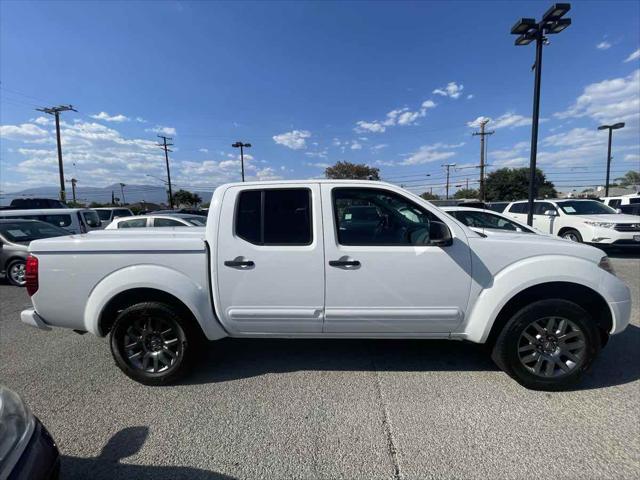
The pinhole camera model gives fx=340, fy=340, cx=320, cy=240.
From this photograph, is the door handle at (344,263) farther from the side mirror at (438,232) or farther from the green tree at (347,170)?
the green tree at (347,170)

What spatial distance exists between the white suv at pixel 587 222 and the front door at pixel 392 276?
8497 millimetres

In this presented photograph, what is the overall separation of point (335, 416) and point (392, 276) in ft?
3.95

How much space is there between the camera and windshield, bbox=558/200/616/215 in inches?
422

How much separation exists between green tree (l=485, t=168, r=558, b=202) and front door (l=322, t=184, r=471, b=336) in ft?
221

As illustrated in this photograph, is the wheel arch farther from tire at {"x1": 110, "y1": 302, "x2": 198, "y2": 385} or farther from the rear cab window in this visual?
tire at {"x1": 110, "y1": 302, "x2": 198, "y2": 385}

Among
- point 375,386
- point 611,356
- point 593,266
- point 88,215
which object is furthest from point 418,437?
point 88,215

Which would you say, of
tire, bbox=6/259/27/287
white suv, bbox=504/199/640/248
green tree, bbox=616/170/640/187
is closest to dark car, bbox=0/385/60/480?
tire, bbox=6/259/27/287

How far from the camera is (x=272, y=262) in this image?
9.66 ft

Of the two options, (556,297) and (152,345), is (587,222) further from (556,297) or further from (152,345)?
(152,345)

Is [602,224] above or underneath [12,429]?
above

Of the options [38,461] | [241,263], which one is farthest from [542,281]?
[38,461]

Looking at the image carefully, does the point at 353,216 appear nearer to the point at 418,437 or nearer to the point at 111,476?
the point at 418,437

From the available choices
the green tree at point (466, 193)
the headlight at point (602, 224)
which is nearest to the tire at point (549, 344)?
the headlight at point (602, 224)

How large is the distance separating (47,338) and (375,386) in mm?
4132
